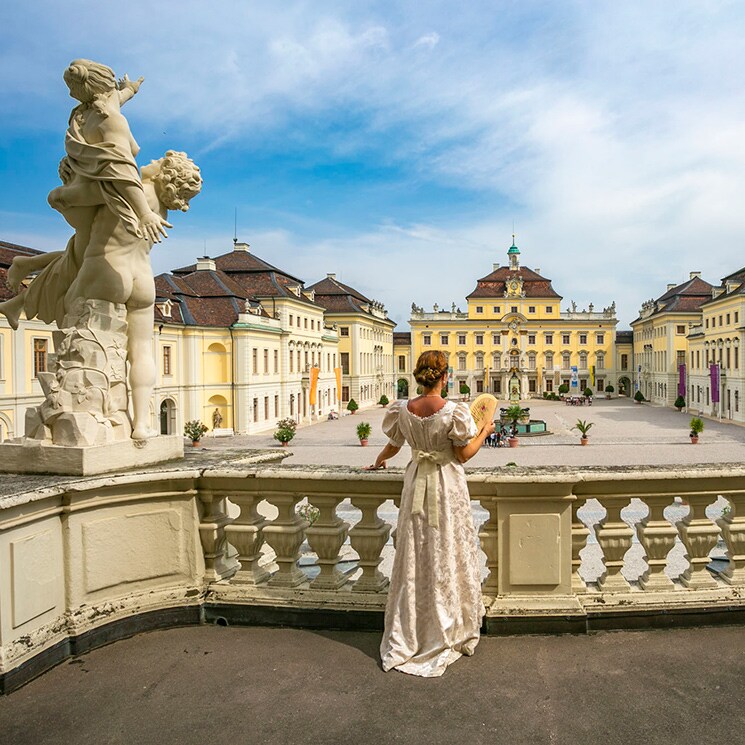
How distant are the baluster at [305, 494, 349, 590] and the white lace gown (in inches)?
19.8

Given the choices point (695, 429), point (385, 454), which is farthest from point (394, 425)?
point (695, 429)

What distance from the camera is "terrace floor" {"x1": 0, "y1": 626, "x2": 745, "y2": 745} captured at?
2455 millimetres

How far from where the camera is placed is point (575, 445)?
28969mm

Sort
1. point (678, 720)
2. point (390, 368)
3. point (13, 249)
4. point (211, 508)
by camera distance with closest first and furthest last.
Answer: point (678, 720)
point (211, 508)
point (13, 249)
point (390, 368)

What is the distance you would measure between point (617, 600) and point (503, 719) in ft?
3.51

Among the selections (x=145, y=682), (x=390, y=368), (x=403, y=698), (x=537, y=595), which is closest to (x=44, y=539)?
(x=145, y=682)

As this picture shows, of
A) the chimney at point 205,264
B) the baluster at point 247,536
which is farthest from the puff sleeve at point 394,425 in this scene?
the chimney at point 205,264

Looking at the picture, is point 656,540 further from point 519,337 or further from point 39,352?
point 519,337

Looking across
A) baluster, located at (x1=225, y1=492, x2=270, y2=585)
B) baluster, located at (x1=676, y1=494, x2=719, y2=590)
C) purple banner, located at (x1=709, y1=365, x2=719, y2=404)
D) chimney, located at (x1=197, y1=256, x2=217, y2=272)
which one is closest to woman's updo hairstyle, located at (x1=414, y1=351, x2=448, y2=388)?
baluster, located at (x1=225, y1=492, x2=270, y2=585)

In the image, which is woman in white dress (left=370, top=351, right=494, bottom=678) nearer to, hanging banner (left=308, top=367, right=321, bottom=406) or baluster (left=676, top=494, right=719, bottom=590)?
baluster (left=676, top=494, right=719, bottom=590)

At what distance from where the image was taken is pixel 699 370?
48438 millimetres

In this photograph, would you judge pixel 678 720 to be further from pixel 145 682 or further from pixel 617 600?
pixel 145 682

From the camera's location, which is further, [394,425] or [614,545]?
[614,545]

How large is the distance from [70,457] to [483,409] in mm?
2128
